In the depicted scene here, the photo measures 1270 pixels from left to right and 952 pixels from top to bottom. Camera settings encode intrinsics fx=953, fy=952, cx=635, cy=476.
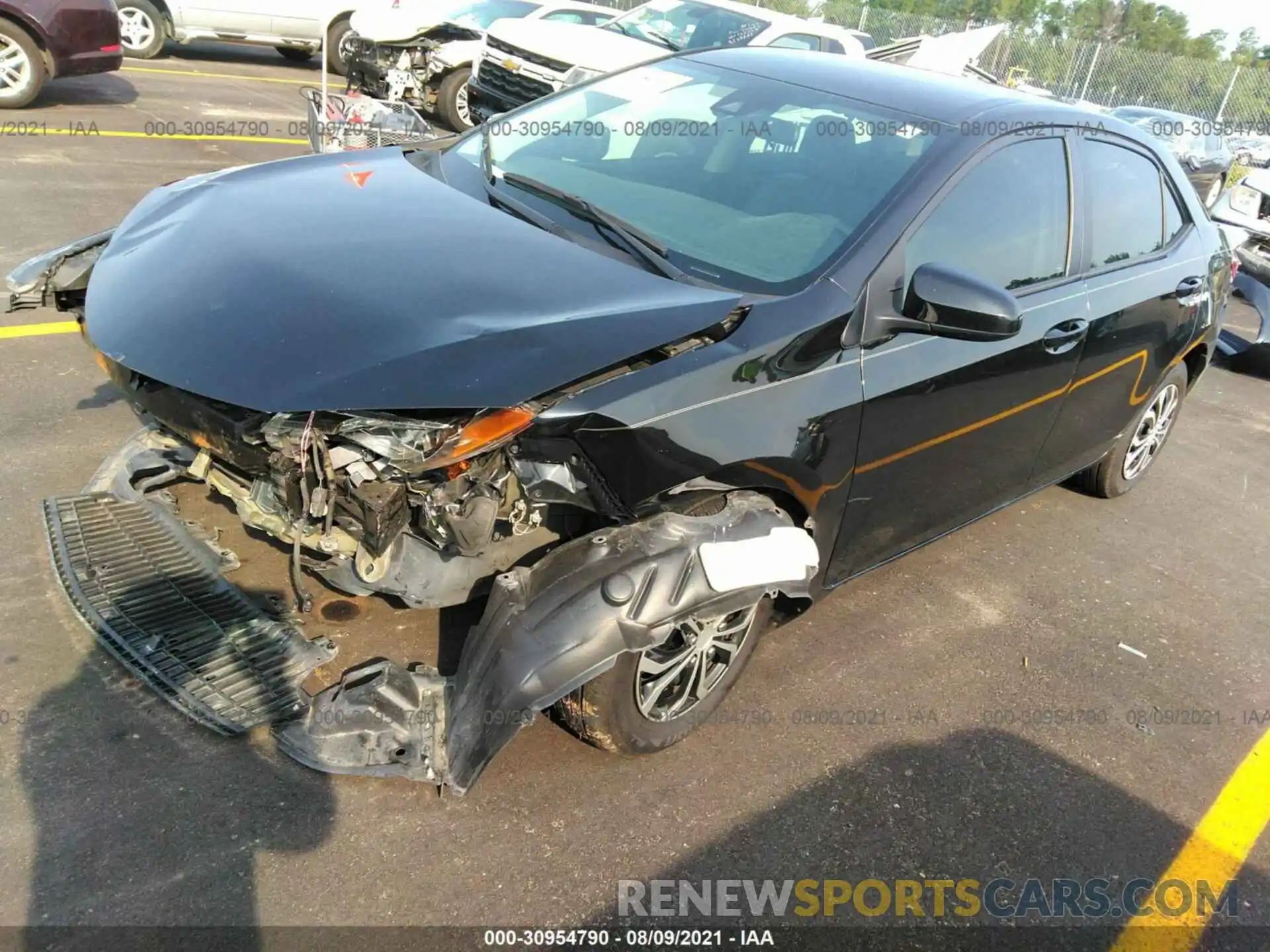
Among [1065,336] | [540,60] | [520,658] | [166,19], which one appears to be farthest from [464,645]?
[166,19]

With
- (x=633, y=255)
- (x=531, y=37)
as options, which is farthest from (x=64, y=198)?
(x=633, y=255)

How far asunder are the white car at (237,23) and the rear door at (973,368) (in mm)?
11188

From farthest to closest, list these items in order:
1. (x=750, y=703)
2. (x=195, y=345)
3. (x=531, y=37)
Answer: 1. (x=531, y=37)
2. (x=750, y=703)
3. (x=195, y=345)

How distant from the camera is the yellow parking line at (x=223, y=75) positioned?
12.0 m

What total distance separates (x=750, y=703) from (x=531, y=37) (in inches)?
342

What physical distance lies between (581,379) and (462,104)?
9.51 meters

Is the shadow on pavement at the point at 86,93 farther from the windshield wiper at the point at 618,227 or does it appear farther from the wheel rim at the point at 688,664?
the wheel rim at the point at 688,664

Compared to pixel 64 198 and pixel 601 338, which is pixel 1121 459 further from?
pixel 64 198

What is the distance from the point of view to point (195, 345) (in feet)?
7.85

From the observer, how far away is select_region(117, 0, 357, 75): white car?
1223 centimetres

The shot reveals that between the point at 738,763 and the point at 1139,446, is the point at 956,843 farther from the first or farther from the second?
the point at 1139,446

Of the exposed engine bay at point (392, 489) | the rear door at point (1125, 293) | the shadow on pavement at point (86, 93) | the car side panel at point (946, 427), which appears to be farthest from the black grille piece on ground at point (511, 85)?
the exposed engine bay at point (392, 489)

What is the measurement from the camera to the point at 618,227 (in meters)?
2.97

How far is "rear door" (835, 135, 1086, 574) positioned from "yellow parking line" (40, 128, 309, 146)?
814cm
